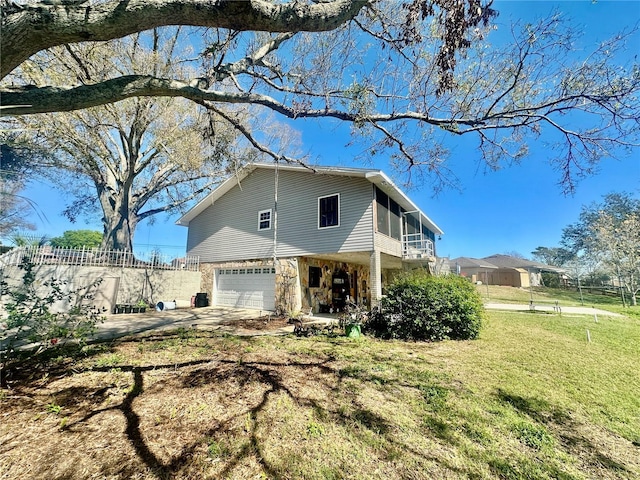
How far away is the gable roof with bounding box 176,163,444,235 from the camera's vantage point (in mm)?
9660

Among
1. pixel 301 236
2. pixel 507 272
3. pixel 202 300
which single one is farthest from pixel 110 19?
pixel 507 272

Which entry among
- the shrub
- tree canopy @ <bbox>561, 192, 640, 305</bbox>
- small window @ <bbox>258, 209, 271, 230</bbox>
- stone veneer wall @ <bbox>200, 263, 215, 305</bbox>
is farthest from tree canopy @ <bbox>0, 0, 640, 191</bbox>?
tree canopy @ <bbox>561, 192, 640, 305</bbox>

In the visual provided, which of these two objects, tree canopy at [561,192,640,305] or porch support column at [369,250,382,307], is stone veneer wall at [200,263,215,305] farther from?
tree canopy at [561,192,640,305]

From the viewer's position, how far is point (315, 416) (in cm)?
305

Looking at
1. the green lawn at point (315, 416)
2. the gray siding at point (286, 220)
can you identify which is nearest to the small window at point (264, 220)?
the gray siding at point (286, 220)

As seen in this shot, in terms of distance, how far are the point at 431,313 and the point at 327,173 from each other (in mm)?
6363

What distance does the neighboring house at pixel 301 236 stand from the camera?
10430 millimetres

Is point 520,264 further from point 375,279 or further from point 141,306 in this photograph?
point 141,306

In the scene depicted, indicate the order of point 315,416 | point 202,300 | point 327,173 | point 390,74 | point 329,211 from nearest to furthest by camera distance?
1. point 315,416
2. point 390,74
3. point 327,173
4. point 329,211
5. point 202,300

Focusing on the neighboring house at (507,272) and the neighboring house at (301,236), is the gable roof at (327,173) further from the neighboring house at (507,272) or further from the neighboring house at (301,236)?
the neighboring house at (507,272)

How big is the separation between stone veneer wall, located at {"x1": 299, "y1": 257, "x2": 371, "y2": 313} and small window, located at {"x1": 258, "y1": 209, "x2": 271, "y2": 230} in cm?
251

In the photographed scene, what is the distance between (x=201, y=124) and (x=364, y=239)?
22.3 ft

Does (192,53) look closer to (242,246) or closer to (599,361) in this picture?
(242,246)

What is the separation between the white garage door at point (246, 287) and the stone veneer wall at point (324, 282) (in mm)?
1587
